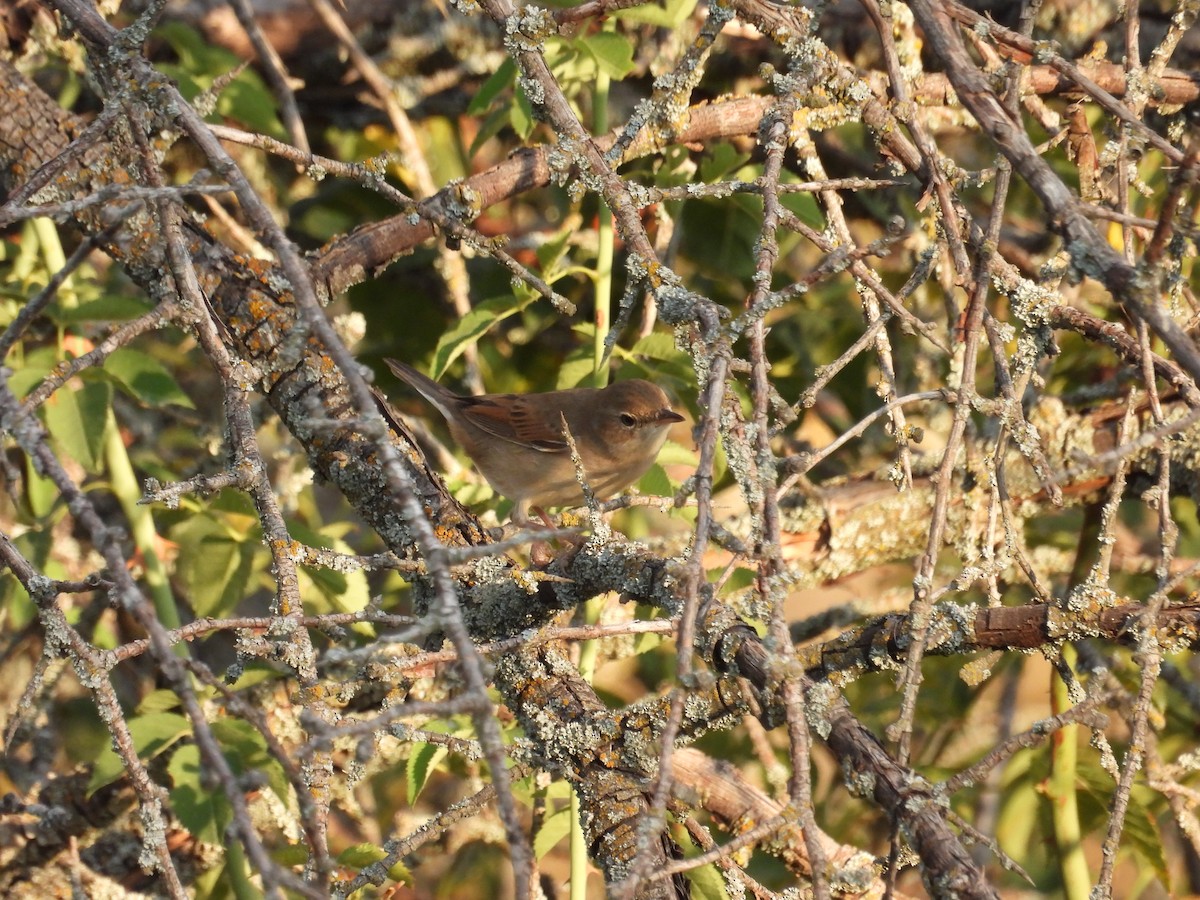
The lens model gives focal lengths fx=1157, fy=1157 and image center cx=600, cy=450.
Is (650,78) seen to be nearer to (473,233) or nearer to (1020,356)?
(473,233)

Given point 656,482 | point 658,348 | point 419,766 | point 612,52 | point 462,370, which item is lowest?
point 419,766

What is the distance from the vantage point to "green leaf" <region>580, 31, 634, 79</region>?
298cm

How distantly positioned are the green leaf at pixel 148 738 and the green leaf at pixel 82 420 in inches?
27.0

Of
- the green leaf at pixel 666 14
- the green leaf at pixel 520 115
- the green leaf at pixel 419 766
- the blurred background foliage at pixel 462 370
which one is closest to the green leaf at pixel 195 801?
the blurred background foliage at pixel 462 370

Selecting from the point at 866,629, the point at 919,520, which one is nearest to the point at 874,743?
the point at 866,629

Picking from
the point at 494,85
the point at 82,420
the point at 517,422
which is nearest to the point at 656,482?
the point at 494,85

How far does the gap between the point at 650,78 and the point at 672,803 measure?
2792 mm

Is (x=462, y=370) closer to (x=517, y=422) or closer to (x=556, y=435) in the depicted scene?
(x=517, y=422)

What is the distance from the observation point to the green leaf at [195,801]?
297cm

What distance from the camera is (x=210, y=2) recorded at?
413cm

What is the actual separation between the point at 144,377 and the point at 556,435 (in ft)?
6.78

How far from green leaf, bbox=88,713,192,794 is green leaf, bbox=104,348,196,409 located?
0.84 meters

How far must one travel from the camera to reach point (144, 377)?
3121 mm

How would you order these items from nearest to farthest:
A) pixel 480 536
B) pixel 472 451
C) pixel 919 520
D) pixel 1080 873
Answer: pixel 480 536
pixel 1080 873
pixel 919 520
pixel 472 451
